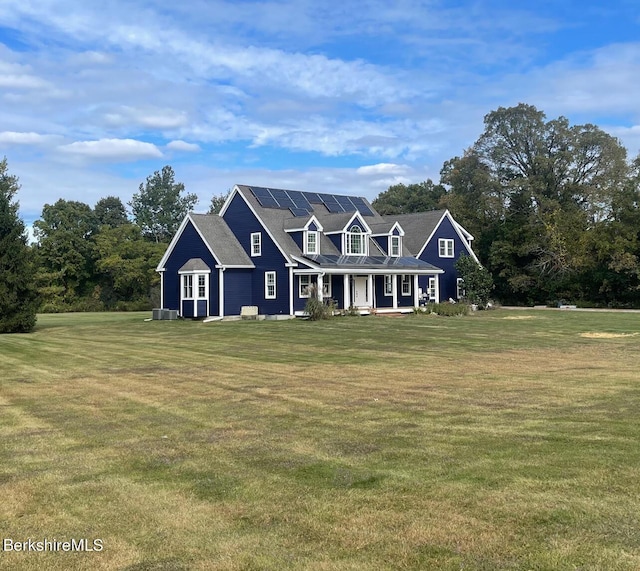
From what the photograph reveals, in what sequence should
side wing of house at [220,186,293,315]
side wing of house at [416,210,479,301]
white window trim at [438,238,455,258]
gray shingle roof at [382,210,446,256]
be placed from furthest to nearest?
white window trim at [438,238,455,258], side wing of house at [416,210,479,301], gray shingle roof at [382,210,446,256], side wing of house at [220,186,293,315]

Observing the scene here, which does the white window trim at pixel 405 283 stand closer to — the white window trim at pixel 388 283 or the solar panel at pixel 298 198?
the white window trim at pixel 388 283

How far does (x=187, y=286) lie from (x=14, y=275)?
10980 millimetres

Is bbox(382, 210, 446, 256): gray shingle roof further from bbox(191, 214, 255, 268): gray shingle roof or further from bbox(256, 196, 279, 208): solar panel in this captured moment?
bbox(191, 214, 255, 268): gray shingle roof

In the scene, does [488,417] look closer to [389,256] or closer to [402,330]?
[402,330]

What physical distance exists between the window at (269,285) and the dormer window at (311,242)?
2467mm

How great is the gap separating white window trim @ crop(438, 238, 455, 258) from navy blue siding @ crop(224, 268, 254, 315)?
1436 centimetres

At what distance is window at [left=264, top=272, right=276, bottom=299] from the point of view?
1462 inches

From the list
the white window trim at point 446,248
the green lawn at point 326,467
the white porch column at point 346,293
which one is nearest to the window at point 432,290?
the white window trim at point 446,248

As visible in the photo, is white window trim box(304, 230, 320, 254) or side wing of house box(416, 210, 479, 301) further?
side wing of house box(416, 210, 479, 301)

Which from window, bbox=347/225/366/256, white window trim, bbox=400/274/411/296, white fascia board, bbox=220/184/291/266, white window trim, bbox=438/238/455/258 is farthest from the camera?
white window trim, bbox=438/238/455/258

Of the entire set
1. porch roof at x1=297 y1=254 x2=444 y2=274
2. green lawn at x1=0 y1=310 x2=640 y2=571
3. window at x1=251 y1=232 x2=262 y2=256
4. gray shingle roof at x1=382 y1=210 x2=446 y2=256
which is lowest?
green lawn at x1=0 y1=310 x2=640 y2=571

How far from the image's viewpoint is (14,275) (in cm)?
2844

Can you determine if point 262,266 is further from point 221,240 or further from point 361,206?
point 361,206

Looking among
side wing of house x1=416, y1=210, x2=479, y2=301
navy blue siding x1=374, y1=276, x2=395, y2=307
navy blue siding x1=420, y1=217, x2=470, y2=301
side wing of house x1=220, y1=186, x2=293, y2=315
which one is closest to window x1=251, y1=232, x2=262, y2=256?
side wing of house x1=220, y1=186, x2=293, y2=315
